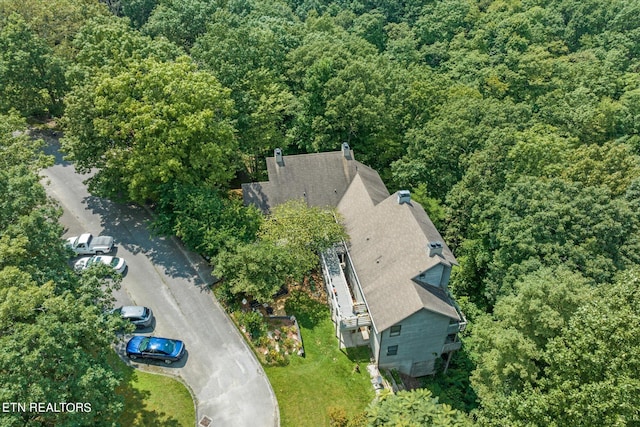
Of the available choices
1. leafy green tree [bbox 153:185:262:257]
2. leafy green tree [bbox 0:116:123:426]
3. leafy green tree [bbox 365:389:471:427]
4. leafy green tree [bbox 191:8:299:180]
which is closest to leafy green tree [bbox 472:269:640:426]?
leafy green tree [bbox 365:389:471:427]

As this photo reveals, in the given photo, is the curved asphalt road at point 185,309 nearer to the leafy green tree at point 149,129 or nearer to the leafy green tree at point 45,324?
the leafy green tree at point 149,129

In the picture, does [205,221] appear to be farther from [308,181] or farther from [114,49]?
[114,49]

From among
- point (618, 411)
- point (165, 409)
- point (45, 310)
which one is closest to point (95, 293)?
point (45, 310)

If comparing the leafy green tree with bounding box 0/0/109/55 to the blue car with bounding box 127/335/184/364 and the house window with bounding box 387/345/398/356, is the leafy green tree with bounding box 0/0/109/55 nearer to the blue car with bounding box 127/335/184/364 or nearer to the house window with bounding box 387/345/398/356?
the blue car with bounding box 127/335/184/364

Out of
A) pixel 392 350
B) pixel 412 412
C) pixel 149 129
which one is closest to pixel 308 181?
pixel 149 129

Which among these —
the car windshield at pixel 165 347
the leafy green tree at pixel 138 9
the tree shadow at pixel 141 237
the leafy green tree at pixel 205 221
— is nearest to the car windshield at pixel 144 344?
the car windshield at pixel 165 347

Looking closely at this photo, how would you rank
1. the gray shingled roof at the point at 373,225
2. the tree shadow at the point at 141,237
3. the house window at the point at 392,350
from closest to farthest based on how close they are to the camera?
the gray shingled roof at the point at 373,225, the house window at the point at 392,350, the tree shadow at the point at 141,237

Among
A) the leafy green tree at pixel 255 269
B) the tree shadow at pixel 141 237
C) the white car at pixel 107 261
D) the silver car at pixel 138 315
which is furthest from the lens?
the tree shadow at pixel 141 237
